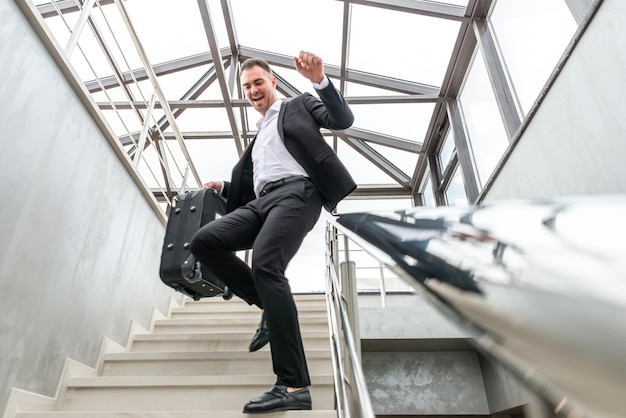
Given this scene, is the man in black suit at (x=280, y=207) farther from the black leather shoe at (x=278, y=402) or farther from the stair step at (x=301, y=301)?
the stair step at (x=301, y=301)

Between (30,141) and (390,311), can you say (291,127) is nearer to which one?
(30,141)

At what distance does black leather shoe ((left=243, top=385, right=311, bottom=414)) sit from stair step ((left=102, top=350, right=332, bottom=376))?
18.4 inches

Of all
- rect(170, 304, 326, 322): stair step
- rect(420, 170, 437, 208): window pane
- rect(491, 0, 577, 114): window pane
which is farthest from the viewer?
rect(420, 170, 437, 208): window pane

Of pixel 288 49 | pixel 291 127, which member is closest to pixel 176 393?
pixel 291 127

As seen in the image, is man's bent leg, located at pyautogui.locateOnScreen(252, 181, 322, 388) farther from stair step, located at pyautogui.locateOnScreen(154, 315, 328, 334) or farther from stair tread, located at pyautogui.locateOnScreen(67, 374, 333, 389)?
stair step, located at pyautogui.locateOnScreen(154, 315, 328, 334)

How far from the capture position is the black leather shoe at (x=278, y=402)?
1.04 m

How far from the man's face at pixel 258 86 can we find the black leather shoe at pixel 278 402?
954 millimetres

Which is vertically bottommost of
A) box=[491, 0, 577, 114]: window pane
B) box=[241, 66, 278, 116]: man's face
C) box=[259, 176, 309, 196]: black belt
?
box=[259, 176, 309, 196]: black belt

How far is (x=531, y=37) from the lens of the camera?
8.45 feet

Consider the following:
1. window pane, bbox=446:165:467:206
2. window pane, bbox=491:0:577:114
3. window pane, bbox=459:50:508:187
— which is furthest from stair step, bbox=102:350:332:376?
window pane, bbox=446:165:467:206

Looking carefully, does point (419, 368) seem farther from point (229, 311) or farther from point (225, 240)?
point (225, 240)

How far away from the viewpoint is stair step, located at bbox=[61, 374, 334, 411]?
1.33m

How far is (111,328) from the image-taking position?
6.51 feet

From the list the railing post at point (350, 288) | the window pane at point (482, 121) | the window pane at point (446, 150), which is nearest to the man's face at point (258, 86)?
the railing post at point (350, 288)
